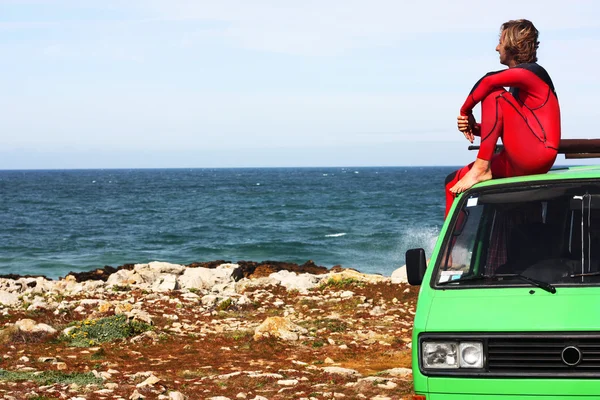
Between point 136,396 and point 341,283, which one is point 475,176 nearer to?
point 136,396

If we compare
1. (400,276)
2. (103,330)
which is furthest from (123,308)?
(400,276)

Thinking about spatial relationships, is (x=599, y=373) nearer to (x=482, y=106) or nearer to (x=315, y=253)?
(x=482, y=106)

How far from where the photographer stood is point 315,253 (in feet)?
123

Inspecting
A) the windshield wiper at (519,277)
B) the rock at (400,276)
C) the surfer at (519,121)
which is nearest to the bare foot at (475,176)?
the surfer at (519,121)

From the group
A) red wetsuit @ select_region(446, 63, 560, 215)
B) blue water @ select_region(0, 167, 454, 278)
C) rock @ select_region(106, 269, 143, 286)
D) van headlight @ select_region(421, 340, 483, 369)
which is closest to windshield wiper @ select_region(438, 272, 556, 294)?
van headlight @ select_region(421, 340, 483, 369)

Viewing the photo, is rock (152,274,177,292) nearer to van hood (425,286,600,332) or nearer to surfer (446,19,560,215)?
surfer (446,19,560,215)

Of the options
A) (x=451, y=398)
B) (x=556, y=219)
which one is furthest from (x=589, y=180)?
(x=451, y=398)

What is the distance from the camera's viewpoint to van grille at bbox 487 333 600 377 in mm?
4414

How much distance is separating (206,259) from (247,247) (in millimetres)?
4902

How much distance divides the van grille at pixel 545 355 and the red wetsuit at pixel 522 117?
5.95ft

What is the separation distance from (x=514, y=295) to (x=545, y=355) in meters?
0.46

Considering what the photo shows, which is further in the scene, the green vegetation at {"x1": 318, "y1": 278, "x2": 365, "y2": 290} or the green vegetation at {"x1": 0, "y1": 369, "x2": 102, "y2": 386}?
the green vegetation at {"x1": 318, "y1": 278, "x2": 365, "y2": 290}

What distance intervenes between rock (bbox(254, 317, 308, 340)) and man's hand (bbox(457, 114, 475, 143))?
5.56m

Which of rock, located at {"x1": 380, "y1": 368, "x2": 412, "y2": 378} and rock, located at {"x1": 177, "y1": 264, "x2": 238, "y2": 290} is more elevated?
rock, located at {"x1": 380, "y1": 368, "x2": 412, "y2": 378}
